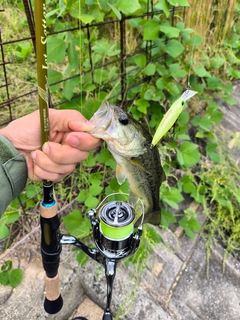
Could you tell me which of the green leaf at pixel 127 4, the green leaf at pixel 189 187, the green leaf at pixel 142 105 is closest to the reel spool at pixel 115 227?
the green leaf at pixel 127 4

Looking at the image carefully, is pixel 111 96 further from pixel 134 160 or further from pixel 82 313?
pixel 82 313

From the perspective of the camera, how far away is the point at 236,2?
2824mm

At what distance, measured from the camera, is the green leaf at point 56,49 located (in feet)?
4.58

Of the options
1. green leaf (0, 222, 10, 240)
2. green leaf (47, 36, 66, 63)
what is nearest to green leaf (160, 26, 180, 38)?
green leaf (47, 36, 66, 63)

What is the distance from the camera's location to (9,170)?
1.08m

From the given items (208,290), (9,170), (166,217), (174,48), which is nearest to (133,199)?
(9,170)

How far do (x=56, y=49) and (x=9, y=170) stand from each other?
2.03ft

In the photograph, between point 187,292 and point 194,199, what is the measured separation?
68 cm

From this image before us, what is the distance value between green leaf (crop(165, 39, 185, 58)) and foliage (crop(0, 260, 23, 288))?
146 cm

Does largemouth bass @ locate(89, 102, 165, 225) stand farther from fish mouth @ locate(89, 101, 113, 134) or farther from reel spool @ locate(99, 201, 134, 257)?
reel spool @ locate(99, 201, 134, 257)

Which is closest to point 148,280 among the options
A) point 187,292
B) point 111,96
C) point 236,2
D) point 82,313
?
point 187,292

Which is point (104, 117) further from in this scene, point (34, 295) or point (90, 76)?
point (34, 295)

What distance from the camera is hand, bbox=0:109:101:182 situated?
998 mm

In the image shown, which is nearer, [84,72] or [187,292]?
[84,72]
